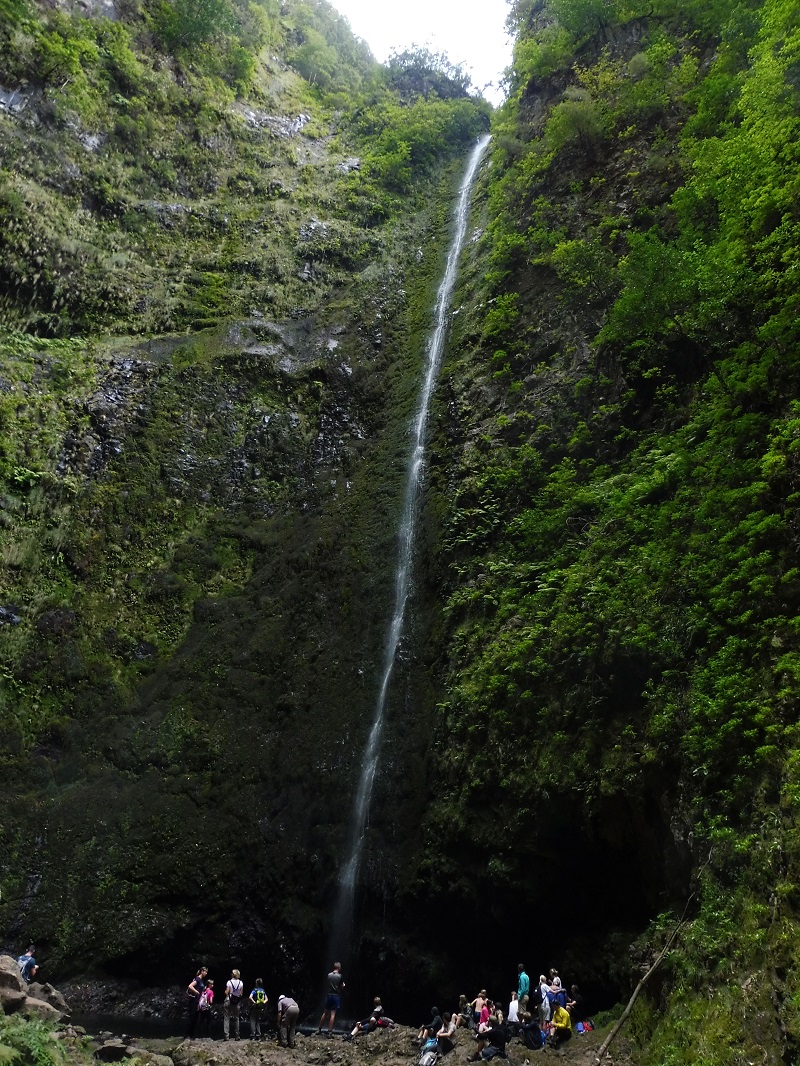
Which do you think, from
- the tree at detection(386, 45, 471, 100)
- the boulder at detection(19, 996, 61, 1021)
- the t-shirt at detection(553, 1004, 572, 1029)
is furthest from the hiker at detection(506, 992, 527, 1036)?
the tree at detection(386, 45, 471, 100)

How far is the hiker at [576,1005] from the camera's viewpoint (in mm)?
9289

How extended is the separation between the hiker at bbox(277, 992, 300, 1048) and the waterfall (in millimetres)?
1675

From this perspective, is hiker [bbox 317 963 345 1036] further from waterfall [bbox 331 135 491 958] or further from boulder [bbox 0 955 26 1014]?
boulder [bbox 0 955 26 1014]

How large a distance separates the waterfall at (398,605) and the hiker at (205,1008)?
6.55 ft

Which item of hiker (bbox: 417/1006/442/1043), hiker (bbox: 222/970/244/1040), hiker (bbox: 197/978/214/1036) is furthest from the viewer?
hiker (bbox: 222/970/244/1040)

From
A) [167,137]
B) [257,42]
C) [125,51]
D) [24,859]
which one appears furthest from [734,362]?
[257,42]

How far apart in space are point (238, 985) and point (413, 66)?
36.7 m

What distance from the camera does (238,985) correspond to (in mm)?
10648

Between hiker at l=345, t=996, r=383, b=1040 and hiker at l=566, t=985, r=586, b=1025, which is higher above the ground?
hiker at l=566, t=985, r=586, b=1025

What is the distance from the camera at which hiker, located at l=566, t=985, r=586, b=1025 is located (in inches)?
366

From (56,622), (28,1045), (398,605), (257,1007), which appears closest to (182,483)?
(56,622)

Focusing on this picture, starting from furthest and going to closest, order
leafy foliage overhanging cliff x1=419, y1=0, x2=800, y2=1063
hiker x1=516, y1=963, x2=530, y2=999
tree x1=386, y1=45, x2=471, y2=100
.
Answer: tree x1=386, y1=45, x2=471, y2=100 < hiker x1=516, y1=963, x2=530, y2=999 < leafy foliage overhanging cliff x1=419, y1=0, x2=800, y2=1063

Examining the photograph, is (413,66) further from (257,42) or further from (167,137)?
(167,137)

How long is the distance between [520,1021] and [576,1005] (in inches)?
36.9
